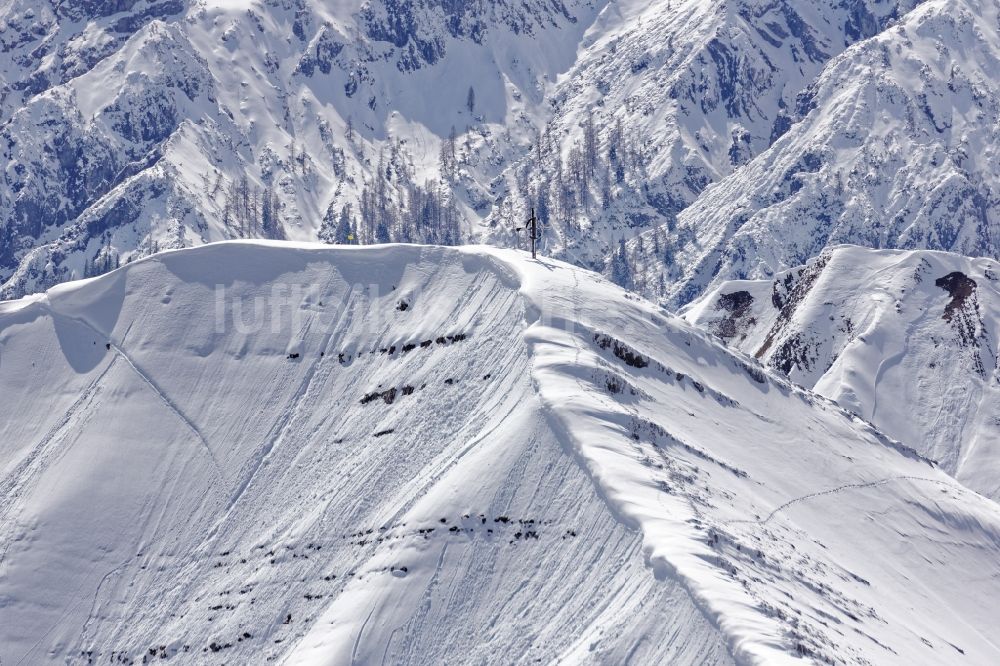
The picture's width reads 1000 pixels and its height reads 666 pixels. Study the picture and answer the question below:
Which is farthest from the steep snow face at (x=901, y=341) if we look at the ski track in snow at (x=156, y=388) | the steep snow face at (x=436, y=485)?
the ski track in snow at (x=156, y=388)

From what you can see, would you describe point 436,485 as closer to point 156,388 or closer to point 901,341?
point 156,388

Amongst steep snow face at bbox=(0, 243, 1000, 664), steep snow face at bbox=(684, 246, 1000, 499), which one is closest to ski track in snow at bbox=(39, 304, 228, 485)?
steep snow face at bbox=(0, 243, 1000, 664)

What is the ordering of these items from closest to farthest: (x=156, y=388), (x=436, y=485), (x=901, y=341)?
1. (x=436, y=485)
2. (x=156, y=388)
3. (x=901, y=341)

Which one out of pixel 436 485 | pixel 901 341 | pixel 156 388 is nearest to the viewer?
pixel 436 485

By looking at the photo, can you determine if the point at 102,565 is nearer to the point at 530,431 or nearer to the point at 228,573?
the point at 228,573

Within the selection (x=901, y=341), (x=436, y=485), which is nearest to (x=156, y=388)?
(x=436, y=485)

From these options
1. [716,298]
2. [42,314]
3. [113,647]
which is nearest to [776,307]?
[716,298]
